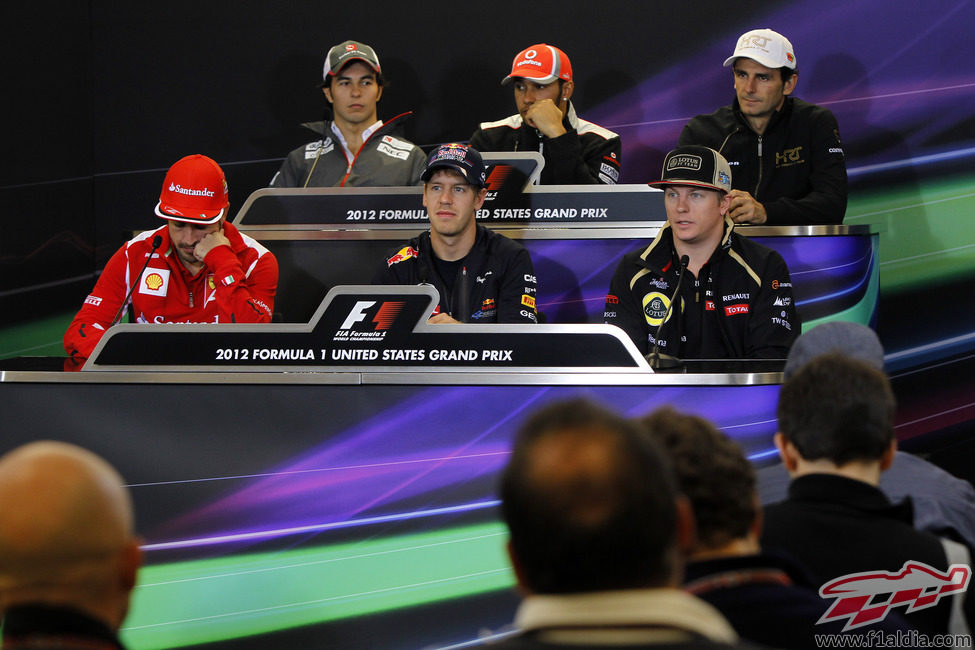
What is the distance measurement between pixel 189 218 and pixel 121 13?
263 cm

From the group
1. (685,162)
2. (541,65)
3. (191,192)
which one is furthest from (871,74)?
(191,192)

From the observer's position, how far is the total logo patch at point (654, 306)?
10.6 feet

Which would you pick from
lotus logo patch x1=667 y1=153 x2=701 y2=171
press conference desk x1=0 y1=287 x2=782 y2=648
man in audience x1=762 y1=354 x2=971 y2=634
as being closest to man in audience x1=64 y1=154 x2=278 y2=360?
press conference desk x1=0 y1=287 x2=782 y2=648

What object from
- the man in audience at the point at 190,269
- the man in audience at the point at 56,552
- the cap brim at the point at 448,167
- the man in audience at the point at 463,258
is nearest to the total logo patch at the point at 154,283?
the man in audience at the point at 190,269

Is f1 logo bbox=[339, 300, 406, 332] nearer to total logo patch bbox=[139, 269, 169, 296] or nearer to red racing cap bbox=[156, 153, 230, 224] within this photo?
red racing cap bbox=[156, 153, 230, 224]

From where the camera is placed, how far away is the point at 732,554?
1203 mm

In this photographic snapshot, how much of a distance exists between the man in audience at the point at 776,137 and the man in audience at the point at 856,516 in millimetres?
2546

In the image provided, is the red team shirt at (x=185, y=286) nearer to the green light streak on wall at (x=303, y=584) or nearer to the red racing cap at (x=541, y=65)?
the green light streak on wall at (x=303, y=584)

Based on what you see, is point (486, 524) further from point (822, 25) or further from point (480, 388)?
point (822, 25)

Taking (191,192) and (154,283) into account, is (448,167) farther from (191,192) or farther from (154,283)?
(154,283)

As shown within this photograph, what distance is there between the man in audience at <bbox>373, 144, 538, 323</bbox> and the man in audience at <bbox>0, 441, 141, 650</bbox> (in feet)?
8.14

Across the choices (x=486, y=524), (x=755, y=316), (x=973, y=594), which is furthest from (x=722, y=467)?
(x=755, y=316)

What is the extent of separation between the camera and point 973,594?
1.55m

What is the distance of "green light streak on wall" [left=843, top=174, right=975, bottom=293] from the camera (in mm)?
4875
